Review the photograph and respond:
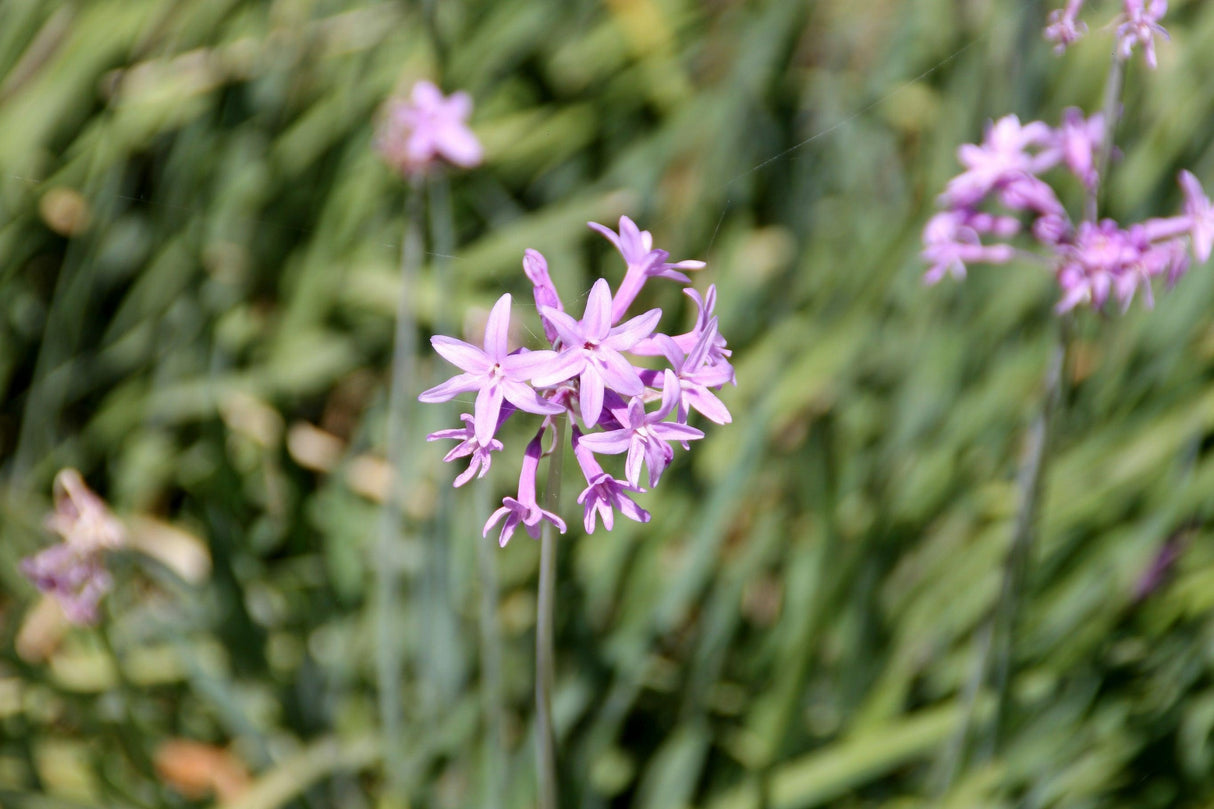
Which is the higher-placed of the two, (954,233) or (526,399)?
(954,233)

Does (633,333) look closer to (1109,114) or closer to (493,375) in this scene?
(493,375)

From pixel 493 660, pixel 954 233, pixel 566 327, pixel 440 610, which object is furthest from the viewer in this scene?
pixel 440 610

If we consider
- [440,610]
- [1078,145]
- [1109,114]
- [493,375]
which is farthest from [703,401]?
[440,610]

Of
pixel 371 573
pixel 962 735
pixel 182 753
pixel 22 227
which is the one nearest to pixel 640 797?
pixel 962 735

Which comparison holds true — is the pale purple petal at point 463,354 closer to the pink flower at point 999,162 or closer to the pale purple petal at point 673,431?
the pale purple petal at point 673,431

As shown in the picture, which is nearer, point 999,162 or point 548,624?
point 548,624

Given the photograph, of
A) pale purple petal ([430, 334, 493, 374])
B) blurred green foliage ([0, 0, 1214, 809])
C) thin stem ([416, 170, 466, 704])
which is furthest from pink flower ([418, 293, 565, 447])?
thin stem ([416, 170, 466, 704])

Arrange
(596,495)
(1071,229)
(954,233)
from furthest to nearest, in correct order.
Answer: (954,233) < (1071,229) < (596,495)
